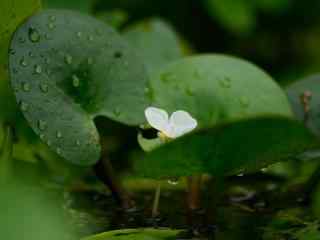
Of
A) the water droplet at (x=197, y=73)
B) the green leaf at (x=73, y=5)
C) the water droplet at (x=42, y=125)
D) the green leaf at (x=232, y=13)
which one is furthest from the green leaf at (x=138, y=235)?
the green leaf at (x=232, y=13)

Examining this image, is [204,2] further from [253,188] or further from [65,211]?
[65,211]

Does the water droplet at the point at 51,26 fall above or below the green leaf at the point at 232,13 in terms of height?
below

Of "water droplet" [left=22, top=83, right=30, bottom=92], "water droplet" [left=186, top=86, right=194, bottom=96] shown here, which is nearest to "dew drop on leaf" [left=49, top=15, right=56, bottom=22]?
"water droplet" [left=22, top=83, right=30, bottom=92]

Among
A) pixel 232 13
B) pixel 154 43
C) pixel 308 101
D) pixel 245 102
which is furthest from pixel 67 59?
pixel 232 13

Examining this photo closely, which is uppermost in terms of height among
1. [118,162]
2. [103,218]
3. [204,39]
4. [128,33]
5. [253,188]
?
[204,39]

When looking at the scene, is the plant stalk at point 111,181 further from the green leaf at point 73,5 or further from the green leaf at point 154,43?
the green leaf at point 73,5

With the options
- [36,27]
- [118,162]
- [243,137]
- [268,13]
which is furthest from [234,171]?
[268,13]

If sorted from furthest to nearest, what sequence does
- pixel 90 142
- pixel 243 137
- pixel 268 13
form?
pixel 268 13 → pixel 90 142 → pixel 243 137

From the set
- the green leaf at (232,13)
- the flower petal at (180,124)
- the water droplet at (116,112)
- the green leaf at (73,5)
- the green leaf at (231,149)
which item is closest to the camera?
the green leaf at (231,149)
